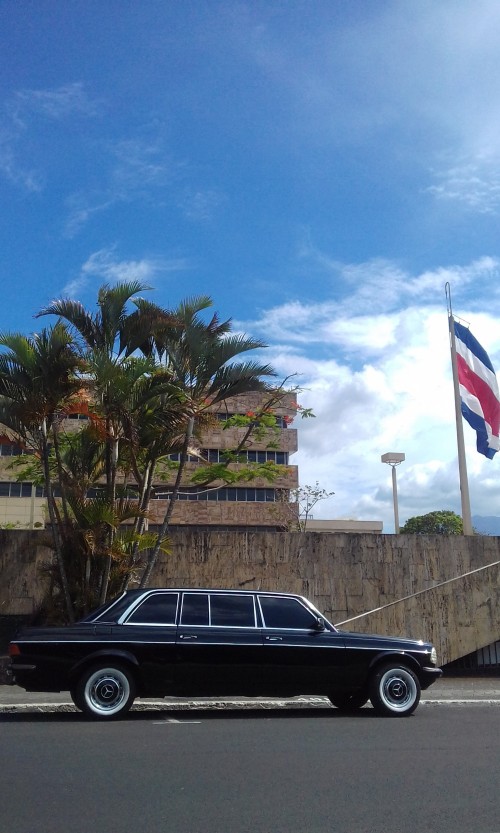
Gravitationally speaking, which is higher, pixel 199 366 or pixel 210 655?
pixel 199 366

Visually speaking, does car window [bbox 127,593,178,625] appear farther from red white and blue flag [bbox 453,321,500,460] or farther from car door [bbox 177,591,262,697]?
red white and blue flag [bbox 453,321,500,460]

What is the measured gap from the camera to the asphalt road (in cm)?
519

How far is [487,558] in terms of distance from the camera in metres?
16.9

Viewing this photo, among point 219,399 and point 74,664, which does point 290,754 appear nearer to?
point 74,664

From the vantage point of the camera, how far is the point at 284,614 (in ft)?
32.5

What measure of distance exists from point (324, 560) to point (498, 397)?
7.94 metres

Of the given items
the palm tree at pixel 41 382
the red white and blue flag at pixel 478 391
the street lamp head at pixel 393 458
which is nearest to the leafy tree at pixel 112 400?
the palm tree at pixel 41 382

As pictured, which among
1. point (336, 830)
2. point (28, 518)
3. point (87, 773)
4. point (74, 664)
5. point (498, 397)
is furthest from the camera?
point (28, 518)

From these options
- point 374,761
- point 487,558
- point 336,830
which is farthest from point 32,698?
point 487,558

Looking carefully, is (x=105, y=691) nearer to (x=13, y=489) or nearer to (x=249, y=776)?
(x=249, y=776)

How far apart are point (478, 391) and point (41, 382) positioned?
11838 mm

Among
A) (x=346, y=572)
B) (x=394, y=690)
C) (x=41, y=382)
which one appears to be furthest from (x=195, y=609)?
(x=346, y=572)

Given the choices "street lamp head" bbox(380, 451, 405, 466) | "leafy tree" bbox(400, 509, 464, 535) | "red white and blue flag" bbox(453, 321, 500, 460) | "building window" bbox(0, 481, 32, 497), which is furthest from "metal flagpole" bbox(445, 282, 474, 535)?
"leafy tree" bbox(400, 509, 464, 535)

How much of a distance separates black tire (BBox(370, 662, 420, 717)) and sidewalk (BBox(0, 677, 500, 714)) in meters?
1.64
